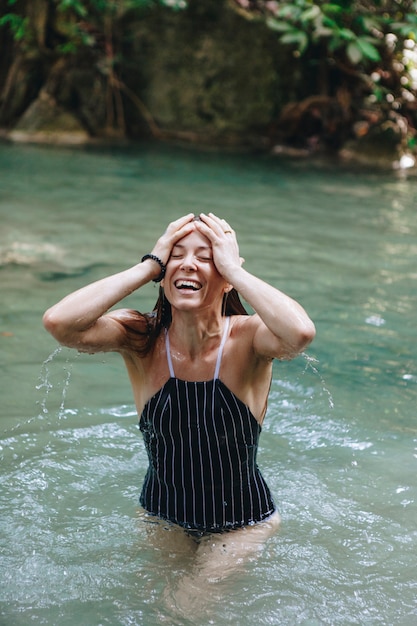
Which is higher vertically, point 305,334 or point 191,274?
point 191,274

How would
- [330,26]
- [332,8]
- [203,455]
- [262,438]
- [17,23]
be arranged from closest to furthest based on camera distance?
[203,455] → [262,438] → [332,8] → [330,26] → [17,23]

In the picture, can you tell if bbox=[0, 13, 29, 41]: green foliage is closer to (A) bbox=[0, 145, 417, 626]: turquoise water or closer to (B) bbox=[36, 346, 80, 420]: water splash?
(A) bbox=[0, 145, 417, 626]: turquoise water

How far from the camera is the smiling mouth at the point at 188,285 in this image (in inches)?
115

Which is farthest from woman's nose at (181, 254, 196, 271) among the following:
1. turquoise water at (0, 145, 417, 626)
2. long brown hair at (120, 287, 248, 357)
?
turquoise water at (0, 145, 417, 626)

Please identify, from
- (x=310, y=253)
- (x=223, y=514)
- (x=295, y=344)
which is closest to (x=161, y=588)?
(x=223, y=514)

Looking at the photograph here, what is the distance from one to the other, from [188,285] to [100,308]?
0.31m

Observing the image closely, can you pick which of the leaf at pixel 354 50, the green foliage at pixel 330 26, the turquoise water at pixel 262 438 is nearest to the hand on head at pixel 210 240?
the turquoise water at pixel 262 438

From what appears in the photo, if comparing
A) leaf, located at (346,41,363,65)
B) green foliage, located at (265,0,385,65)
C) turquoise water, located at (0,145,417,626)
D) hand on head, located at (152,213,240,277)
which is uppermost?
green foliage, located at (265,0,385,65)

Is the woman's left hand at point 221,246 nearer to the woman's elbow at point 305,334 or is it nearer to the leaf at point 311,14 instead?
the woman's elbow at point 305,334

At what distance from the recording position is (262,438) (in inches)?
175

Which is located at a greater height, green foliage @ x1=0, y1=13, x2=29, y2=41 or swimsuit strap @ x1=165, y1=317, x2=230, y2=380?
green foliage @ x1=0, y1=13, x2=29, y2=41

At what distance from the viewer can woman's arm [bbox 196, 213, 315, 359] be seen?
110 inches

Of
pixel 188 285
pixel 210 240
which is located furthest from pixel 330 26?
pixel 188 285

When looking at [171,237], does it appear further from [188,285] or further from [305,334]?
[305,334]
